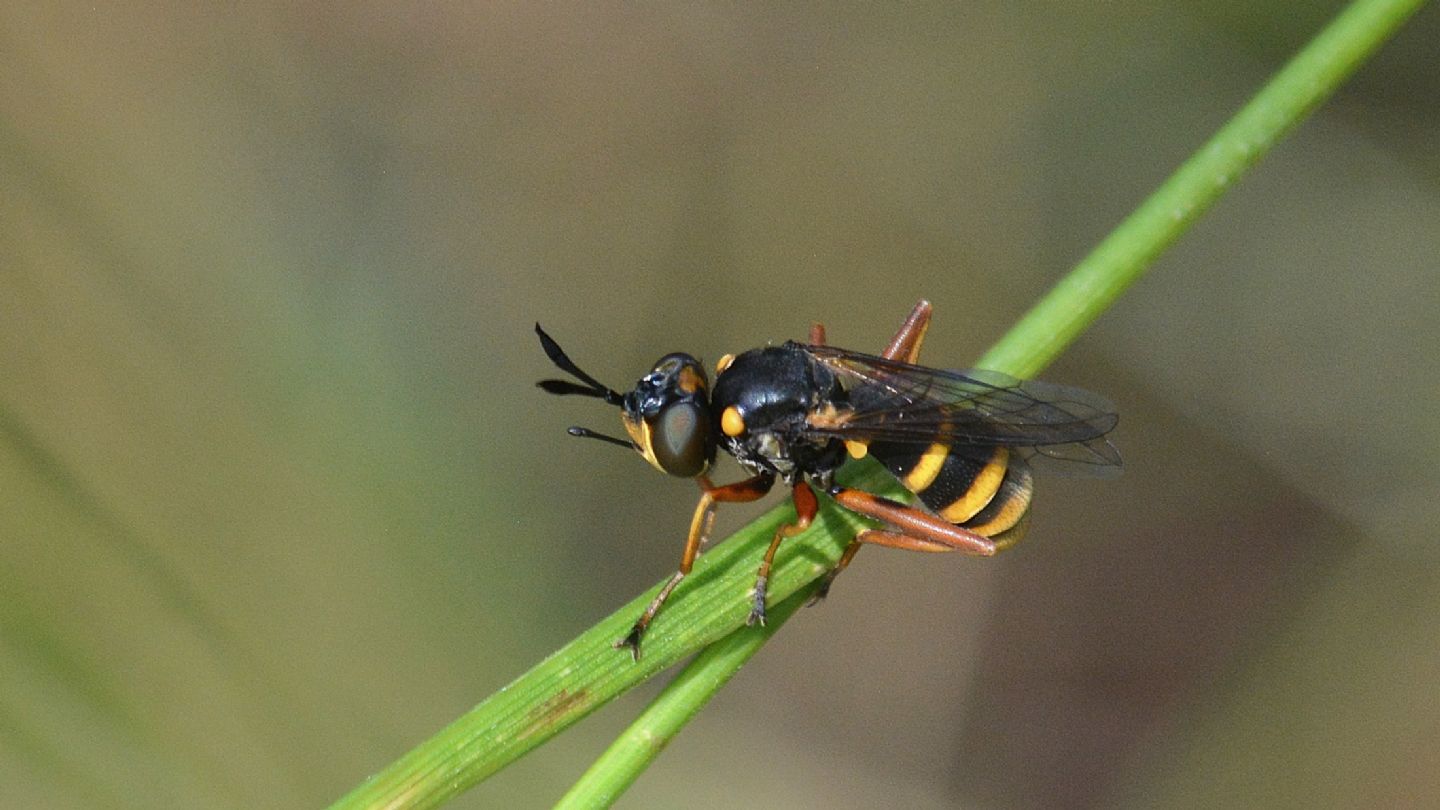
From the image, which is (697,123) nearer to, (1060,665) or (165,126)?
(165,126)

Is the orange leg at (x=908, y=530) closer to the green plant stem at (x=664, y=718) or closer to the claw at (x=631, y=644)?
the green plant stem at (x=664, y=718)

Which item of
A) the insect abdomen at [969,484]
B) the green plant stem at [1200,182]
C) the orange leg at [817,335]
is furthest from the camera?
the orange leg at [817,335]

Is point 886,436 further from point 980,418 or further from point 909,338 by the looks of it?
point 909,338

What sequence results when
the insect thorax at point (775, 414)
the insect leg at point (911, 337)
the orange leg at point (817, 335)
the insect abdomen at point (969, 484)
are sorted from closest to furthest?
the insect abdomen at point (969, 484), the insect thorax at point (775, 414), the insect leg at point (911, 337), the orange leg at point (817, 335)

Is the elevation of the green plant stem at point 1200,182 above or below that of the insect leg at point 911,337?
above

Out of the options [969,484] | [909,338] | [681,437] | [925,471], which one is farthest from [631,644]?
[909,338]

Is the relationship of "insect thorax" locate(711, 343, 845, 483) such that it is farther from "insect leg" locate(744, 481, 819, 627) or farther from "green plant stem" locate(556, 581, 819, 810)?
"green plant stem" locate(556, 581, 819, 810)

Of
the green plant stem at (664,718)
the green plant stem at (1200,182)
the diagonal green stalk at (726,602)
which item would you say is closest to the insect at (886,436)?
the diagonal green stalk at (726,602)
